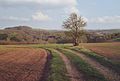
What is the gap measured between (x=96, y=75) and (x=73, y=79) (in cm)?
230

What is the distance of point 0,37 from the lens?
147 meters

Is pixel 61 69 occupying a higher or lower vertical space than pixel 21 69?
higher

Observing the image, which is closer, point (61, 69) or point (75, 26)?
point (61, 69)

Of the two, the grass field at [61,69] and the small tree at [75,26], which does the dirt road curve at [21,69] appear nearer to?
the grass field at [61,69]

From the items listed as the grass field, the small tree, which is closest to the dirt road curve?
the grass field

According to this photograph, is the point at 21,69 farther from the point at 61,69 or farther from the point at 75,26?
the point at 75,26

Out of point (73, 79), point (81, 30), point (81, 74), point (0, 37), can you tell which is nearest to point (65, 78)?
point (73, 79)

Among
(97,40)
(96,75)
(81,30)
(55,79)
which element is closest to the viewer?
(55,79)

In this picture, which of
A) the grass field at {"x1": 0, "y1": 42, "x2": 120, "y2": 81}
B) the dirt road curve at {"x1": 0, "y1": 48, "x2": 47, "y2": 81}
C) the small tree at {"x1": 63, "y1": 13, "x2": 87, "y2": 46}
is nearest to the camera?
the grass field at {"x1": 0, "y1": 42, "x2": 120, "y2": 81}

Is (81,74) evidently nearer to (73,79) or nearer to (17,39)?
(73,79)

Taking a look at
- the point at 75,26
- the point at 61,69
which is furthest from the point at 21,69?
the point at 75,26

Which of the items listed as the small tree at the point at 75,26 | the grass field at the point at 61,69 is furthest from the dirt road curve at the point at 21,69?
the small tree at the point at 75,26

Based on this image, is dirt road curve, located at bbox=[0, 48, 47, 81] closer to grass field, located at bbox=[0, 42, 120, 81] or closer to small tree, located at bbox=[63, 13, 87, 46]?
grass field, located at bbox=[0, 42, 120, 81]

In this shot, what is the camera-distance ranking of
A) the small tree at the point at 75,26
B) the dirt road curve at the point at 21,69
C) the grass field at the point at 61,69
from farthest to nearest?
the small tree at the point at 75,26
the dirt road curve at the point at 21,69
the grass field at the point at 61,69
